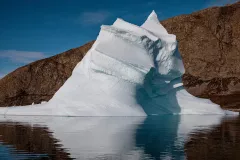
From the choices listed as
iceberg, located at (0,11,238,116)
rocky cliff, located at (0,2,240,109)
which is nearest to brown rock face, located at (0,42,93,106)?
rocky cliff, located at (0,2,240,109)

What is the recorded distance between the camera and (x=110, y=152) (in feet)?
43.3

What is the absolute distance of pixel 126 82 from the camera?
35.3 m

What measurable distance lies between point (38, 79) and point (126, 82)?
93.3 metres

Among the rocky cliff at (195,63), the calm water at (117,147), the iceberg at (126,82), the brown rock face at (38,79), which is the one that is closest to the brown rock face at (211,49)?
the rocky cliff at (195,63)

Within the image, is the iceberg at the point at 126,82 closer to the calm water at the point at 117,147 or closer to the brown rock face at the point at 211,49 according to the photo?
the calm water at the point at 117,147

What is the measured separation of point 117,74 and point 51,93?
287 feet

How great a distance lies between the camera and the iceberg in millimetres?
33812

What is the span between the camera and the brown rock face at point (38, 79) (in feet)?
392

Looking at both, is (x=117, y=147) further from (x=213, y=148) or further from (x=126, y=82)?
(x=126, y=82)

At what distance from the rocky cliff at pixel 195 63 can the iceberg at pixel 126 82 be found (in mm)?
72307

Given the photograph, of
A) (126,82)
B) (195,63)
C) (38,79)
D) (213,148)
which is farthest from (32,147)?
(38,79)

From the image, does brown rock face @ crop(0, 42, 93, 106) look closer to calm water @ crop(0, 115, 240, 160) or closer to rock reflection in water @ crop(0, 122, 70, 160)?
rock reflection in water @ crop(0, 122, 70, 160)

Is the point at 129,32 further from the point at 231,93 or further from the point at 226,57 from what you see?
the point at 226,57

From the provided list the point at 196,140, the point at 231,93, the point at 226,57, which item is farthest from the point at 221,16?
the point at 196,140
